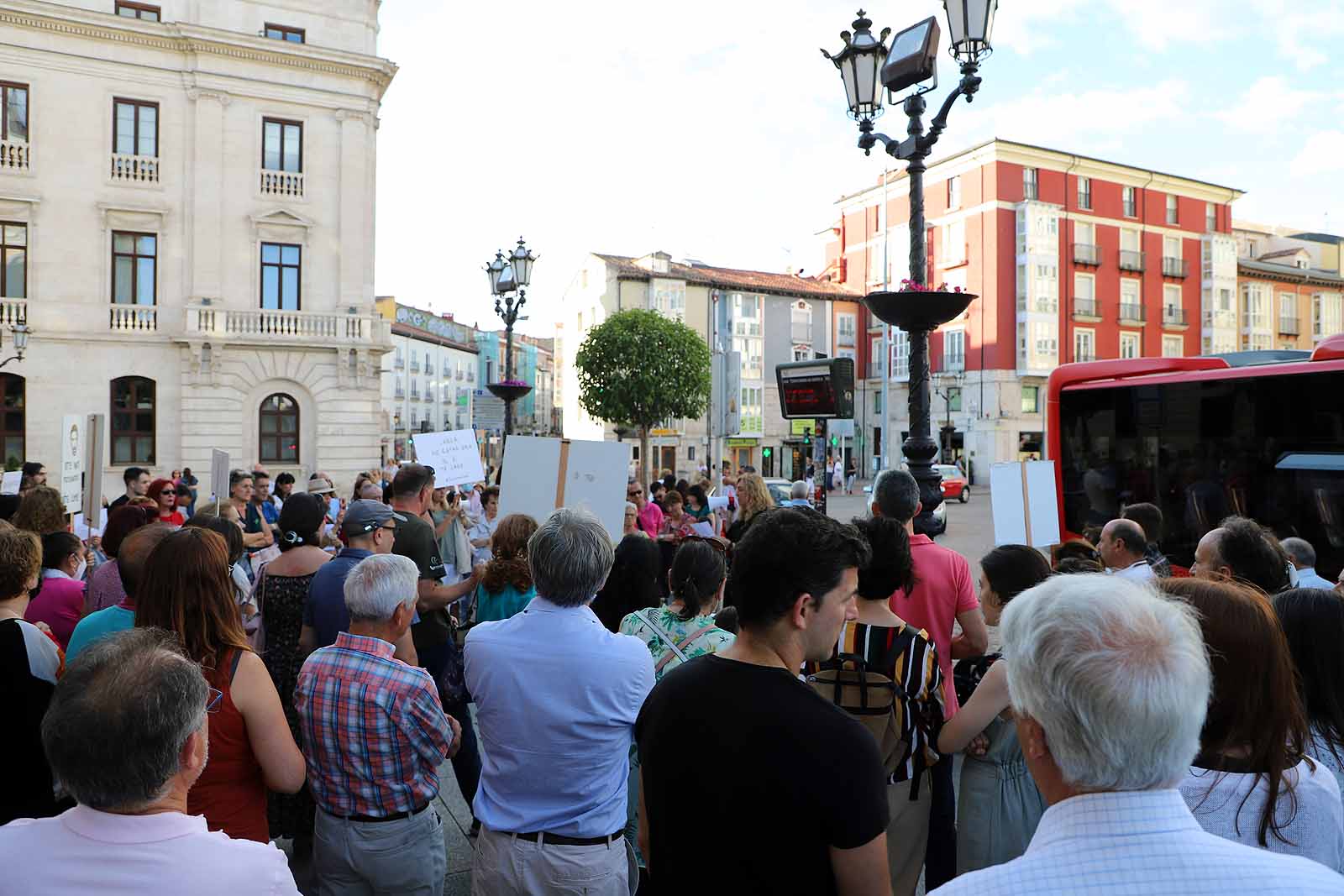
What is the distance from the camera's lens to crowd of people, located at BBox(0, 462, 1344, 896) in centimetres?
151

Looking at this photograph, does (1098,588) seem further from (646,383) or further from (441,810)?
(646,383)

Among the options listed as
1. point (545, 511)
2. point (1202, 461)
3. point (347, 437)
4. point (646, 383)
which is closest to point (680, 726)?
point (545, 511)

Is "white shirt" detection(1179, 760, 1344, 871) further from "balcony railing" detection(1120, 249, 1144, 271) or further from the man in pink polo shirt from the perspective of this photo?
"balcony railing" detection(1120, 249, 1144, 271)

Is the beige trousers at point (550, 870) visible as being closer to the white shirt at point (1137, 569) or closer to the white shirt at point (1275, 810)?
the white shirt at point (1275, 810)

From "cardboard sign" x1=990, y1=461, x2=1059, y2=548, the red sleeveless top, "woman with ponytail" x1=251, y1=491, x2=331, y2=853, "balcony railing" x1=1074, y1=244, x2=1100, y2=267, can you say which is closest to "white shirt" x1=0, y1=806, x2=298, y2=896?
the red sleeveless top

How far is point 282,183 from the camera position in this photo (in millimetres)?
27219

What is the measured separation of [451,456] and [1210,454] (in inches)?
322

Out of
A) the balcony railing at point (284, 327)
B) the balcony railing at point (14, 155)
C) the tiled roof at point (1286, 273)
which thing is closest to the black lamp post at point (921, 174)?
the balcony railing at point (284, 327)

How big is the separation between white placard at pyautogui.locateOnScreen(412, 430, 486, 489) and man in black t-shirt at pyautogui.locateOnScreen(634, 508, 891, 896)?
6.52 meters

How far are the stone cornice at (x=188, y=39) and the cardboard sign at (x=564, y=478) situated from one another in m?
25.0

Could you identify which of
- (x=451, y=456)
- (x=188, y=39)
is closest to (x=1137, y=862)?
(x=451, y=456)

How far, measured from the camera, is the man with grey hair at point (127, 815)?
1691 mm

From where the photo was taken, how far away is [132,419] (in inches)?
1025

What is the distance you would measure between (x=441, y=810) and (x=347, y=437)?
2414 centimetres
